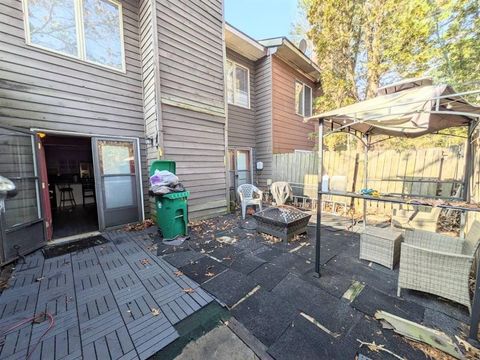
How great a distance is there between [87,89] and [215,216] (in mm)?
4060

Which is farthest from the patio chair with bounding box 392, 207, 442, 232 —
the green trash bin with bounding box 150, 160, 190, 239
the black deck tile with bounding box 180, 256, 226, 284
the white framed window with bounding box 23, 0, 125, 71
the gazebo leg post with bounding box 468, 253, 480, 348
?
the white framed window with bounding box 23, 0, 125, 71

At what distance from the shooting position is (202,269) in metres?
2.79

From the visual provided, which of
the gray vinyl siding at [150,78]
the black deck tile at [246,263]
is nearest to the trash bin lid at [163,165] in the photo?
the gray vinyl siding at [150,78]

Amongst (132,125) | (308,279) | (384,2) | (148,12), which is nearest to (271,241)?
(308,279)

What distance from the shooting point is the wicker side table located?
2727 millimetres

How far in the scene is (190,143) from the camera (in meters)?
4.89

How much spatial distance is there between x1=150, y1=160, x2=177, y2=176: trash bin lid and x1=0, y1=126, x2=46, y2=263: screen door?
195 centimetres

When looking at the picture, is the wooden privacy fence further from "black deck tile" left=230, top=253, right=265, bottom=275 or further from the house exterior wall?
"black deck tile" left=230, top=253, right=265, bottom=275

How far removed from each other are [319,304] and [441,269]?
4.16 ft

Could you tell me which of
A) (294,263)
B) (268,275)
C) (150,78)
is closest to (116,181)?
(150,78)

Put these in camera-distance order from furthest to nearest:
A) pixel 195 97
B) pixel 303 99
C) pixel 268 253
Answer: pixel 303 99 < pixel 195 97 < pixel 268 253

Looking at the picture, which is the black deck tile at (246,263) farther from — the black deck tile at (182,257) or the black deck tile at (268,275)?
the black deck tile at (182,257)

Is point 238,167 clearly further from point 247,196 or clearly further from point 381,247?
point 381,247

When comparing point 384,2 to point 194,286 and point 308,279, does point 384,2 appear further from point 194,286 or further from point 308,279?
point 194,286
